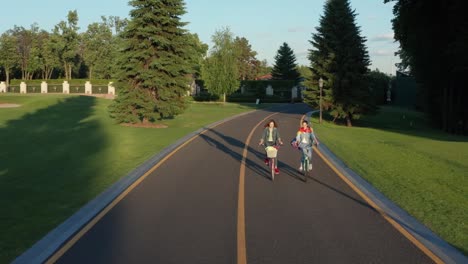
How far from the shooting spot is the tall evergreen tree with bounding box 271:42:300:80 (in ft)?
359

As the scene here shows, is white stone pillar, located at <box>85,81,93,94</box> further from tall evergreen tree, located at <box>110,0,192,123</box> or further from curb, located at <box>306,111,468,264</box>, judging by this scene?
curb, located at <box>306,111,468,264</box>

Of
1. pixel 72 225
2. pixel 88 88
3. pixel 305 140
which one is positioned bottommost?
pixel 72 225

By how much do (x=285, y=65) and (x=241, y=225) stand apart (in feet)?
342

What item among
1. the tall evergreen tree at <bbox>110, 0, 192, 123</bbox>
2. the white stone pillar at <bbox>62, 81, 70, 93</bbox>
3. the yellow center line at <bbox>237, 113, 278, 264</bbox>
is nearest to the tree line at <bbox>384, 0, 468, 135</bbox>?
the tall evergreen tree at <bbox>110, 0, 192, 123</bbox>

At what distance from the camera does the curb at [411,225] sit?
6625 millimetres

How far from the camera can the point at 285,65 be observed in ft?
361

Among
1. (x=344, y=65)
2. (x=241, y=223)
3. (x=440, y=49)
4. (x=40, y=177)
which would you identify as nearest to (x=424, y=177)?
(x=241, y=223)

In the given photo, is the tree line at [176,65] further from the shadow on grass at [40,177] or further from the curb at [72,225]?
the curb at [72,225]

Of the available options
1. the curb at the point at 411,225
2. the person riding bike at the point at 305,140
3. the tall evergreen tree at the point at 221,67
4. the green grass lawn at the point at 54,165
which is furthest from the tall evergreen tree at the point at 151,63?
the tall evergreen tree at the point at 221,67

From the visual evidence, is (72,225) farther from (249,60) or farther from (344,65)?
(249,60)

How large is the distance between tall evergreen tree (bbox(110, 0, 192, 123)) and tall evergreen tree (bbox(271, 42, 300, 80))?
79.2 m

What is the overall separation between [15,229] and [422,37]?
109ft

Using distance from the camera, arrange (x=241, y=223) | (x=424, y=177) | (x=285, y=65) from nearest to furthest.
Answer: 1. (x=241, y=223)
2. (x=424, y=177)
3. (x=285, y=65)

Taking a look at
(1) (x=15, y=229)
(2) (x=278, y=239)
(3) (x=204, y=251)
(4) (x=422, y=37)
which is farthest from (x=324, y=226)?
(4) (x=422, y=37)
